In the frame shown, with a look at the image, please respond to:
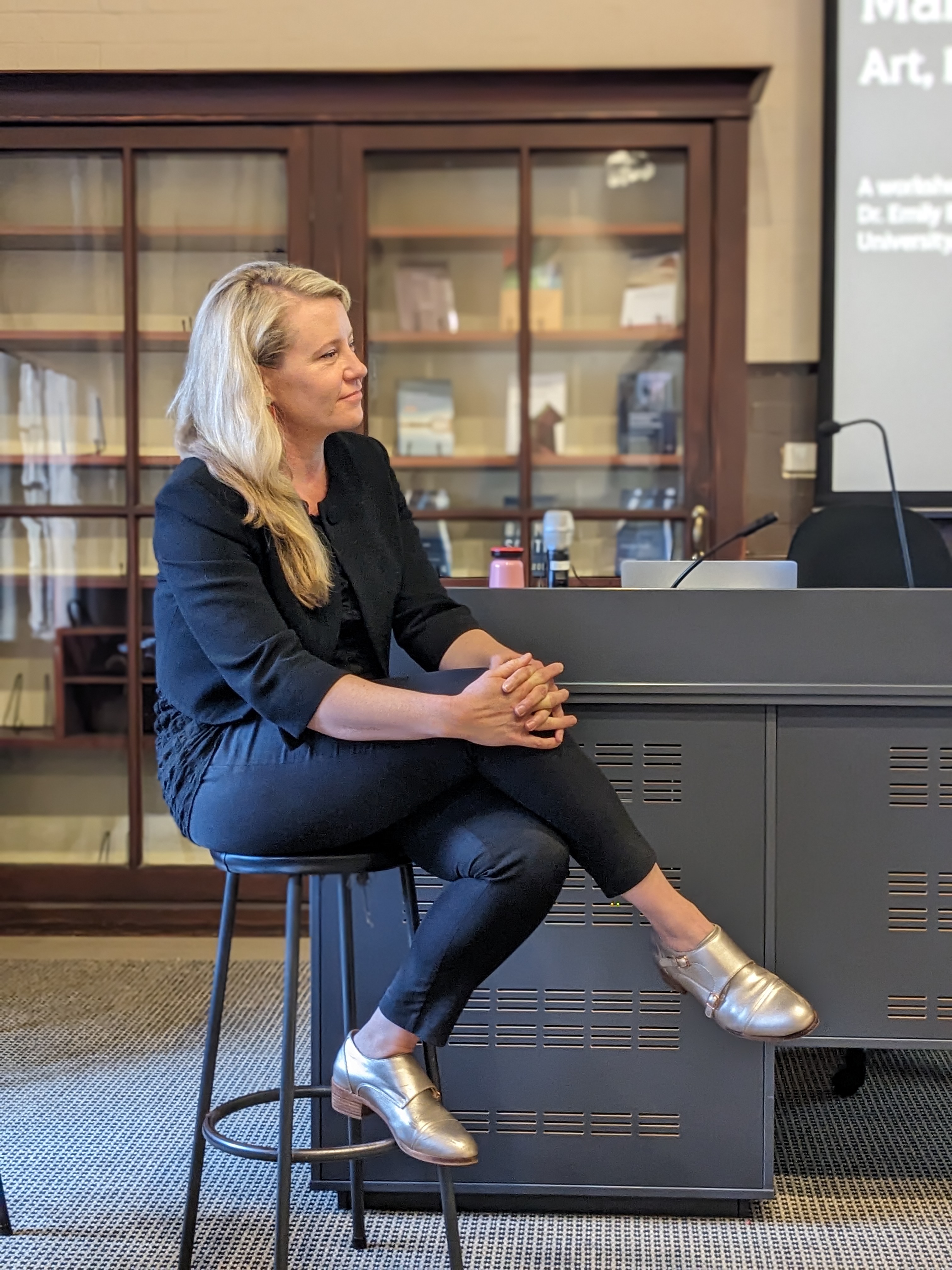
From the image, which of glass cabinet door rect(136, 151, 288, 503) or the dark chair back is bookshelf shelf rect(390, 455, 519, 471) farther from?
the dark chair back

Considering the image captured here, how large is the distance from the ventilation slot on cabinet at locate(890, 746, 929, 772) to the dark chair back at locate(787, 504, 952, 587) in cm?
107

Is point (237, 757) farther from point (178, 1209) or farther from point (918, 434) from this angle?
point (918, 434)

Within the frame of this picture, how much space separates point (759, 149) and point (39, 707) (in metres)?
2.66

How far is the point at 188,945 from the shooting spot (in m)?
3.22

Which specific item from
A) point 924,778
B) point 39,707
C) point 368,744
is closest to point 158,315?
point 39,707

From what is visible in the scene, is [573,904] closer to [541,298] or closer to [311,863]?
[311,863]

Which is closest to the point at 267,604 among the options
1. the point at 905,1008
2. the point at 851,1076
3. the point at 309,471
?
the point at 309,471

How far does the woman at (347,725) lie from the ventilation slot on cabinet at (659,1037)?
0.11 m

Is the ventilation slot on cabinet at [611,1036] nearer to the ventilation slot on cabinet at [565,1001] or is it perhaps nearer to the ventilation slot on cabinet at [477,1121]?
the ventilation slot on cabinet at [565,1001]

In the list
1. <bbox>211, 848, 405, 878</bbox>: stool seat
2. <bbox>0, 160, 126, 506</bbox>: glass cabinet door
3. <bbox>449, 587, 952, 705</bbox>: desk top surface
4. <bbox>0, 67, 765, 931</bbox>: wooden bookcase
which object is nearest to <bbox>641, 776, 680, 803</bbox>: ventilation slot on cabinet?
<bbox>449, 587, 952, 705</bbox>: desk top surface

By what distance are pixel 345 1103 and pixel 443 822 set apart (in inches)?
15.4

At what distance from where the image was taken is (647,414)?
3.39 metres

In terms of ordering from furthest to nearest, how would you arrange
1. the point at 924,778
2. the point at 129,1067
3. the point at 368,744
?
the point at 129,1067 < the point at 924,778 < the point at 368,744

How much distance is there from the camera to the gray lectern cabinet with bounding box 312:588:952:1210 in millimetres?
1755
